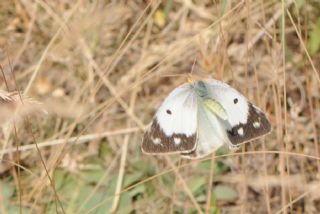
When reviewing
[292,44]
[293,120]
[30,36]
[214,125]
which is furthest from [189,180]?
[30,36]

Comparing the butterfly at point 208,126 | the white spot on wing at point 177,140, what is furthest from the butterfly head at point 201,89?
the white spot on wing at point 177,140

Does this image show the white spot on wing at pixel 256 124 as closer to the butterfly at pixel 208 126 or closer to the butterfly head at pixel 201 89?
the butterfly at pixel 208 126

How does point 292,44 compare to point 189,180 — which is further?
point 292,44

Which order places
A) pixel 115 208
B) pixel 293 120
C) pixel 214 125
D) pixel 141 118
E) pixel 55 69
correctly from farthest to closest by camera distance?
pixel 55 69 < pixel 141 118 < pixel 293 120 < pixel 115 208 < pixel 214 125

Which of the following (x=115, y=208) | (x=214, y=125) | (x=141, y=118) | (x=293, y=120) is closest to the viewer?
(x=214, y=125)

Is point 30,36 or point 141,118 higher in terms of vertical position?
point 30,36

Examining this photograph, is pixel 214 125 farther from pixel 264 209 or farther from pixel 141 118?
pixel 141 118
